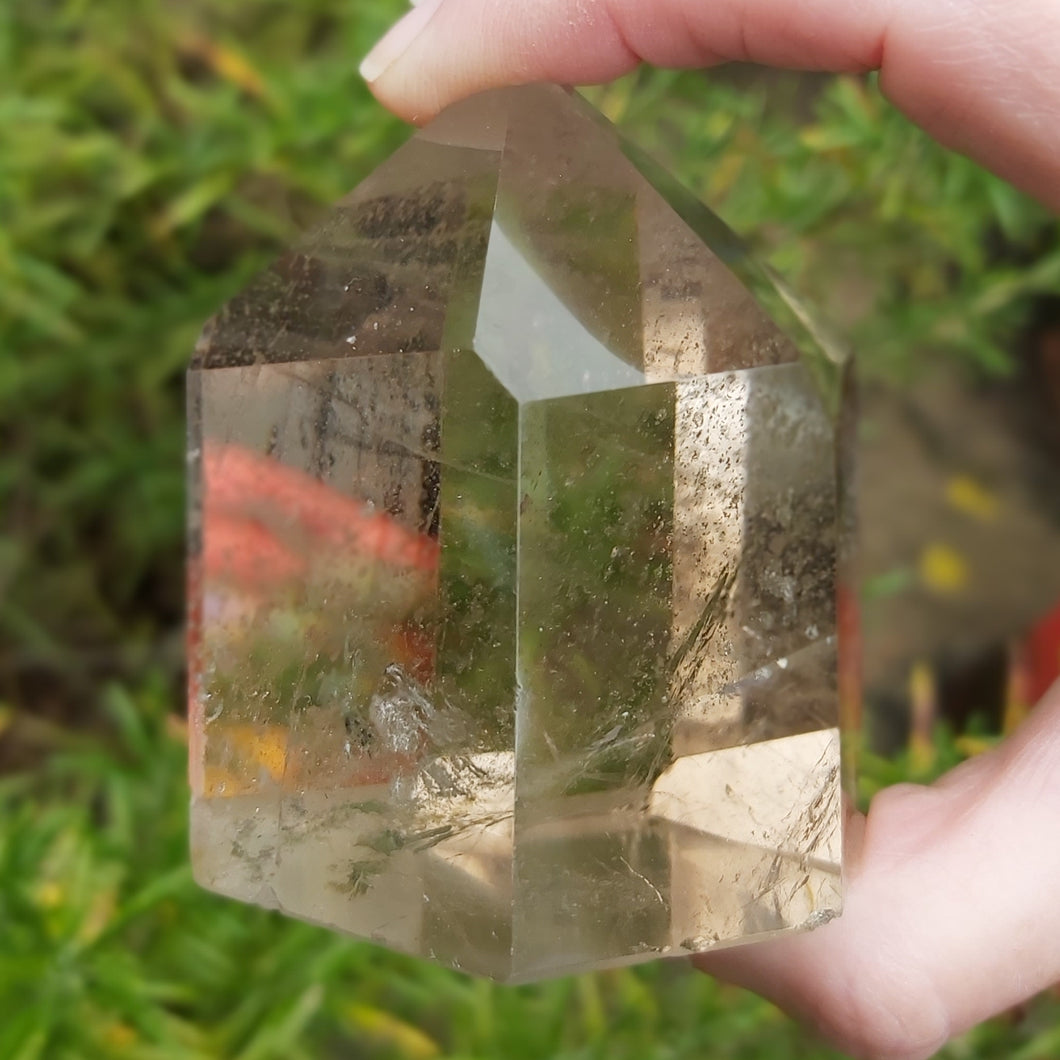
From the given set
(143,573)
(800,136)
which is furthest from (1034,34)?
(143,573)

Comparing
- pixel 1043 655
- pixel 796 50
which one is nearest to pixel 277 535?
pixel 796 50

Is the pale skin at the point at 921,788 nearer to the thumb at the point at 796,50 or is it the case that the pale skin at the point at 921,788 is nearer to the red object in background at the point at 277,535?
the thumb at the point at 796,50

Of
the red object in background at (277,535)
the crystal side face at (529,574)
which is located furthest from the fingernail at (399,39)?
the red object in background at (277,535)

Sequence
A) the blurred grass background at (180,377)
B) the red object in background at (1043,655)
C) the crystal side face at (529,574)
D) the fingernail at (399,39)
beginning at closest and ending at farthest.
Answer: the crystal side face at (529,574) → the fingernail at (399,39) → the blurred grass background at (180,377) → the red object in background at (1043,655)

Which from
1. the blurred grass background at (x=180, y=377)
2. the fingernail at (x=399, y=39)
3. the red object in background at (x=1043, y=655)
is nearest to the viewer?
the fingernail at (x=399, y=39)

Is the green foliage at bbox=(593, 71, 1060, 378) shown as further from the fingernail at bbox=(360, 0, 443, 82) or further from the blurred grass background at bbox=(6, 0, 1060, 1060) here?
the fingernail at bbox=(360, 0, 443, 82)

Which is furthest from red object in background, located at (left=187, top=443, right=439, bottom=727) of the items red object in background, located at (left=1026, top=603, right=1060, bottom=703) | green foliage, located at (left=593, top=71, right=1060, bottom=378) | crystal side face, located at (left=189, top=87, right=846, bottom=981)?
red object in background, located at (left=1026, top=603, right=1060, bottom=703)
